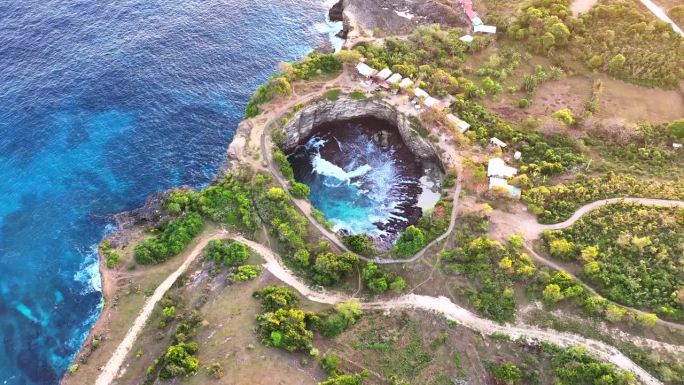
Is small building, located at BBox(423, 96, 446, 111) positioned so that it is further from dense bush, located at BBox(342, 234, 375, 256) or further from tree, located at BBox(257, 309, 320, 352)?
tree, located at BBox(257, 309, 320, 352)

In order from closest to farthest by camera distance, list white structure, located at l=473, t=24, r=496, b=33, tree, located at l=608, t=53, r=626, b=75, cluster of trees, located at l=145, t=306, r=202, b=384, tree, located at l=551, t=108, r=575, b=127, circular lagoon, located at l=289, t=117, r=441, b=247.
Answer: cluster of trees, located at l=145, t=306, r=202, b=384 → circular lagoon, located at l=289, t=117, r=441, b=247 → tree, located at l=551, t=108, r=575, b=127 → tree, located at l=608, t=53, r=626, b=75 → white structure, located at l=473, t=24, r=496, b=33

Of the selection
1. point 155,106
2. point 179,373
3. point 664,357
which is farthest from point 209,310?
point 664,357

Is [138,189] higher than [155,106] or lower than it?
lower

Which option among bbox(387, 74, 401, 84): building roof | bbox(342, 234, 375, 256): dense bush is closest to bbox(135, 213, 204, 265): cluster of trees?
bbox(342, 234, 375, 256): dense bush

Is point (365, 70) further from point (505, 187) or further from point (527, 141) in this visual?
point (505, 187)

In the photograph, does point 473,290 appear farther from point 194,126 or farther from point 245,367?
point 194,126

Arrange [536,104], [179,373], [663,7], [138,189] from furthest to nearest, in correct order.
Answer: [663,7]
[536,104]
[138,189]
[179,373]

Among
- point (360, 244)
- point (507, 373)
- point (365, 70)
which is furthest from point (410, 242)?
point (365, 70)
